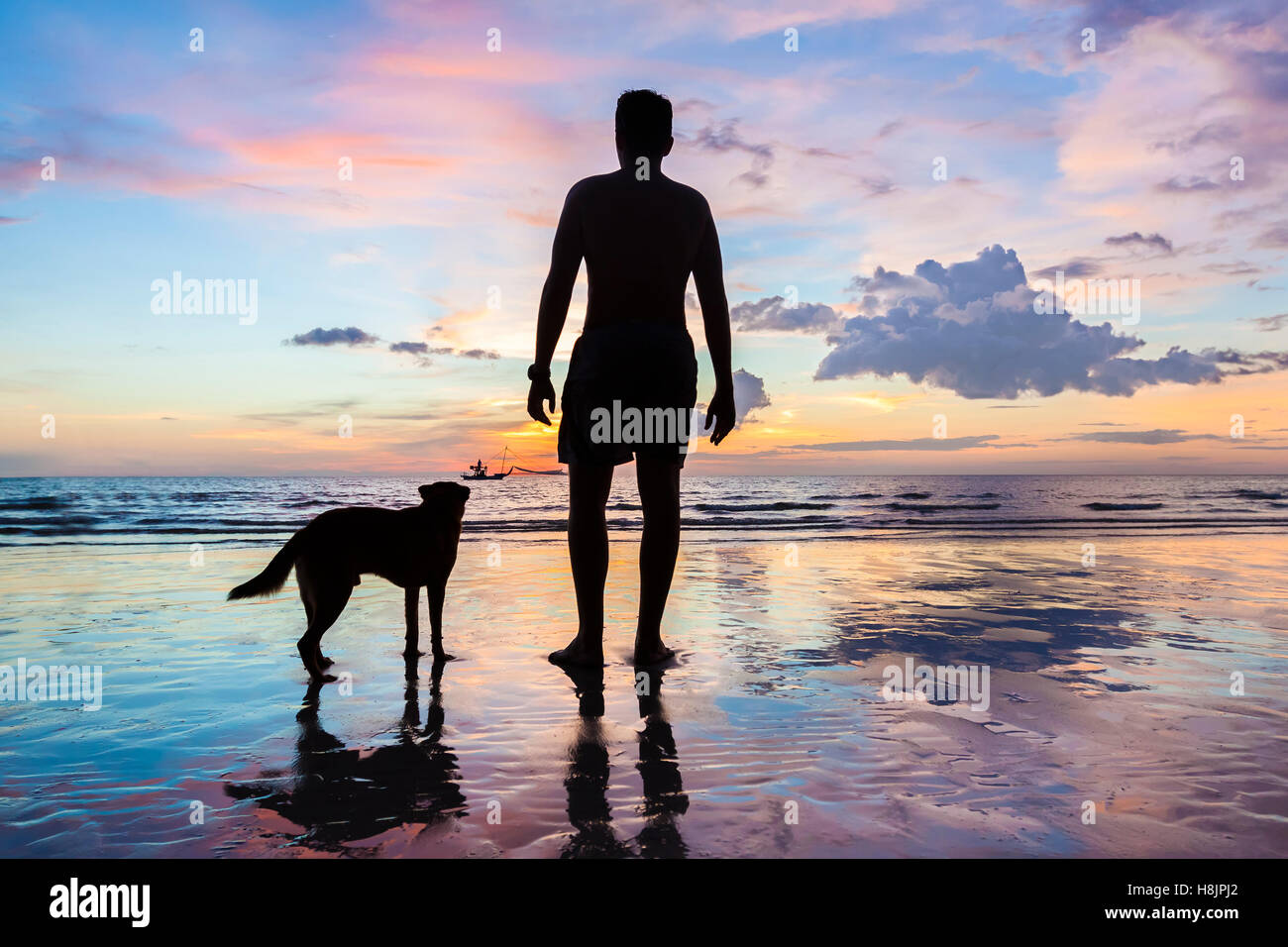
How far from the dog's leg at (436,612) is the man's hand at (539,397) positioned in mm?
950

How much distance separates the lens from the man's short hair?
12.3ft

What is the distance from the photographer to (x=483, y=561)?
877cm

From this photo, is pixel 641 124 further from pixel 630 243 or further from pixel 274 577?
pixel 274 577

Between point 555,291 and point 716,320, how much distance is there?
2.82 feet

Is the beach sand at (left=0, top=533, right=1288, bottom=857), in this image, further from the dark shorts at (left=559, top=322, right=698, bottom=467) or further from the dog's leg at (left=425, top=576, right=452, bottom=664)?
the dark shorts at (left=559, top=322, right=698, bottom=467)

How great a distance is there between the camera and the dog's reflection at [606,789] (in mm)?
1730

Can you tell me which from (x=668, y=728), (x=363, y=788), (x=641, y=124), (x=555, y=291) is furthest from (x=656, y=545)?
(x=641, y=124)

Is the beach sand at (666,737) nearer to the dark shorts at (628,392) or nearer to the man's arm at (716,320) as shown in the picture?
the dark shorts at (628,392)

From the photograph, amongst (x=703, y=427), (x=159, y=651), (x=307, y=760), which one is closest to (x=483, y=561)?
(x=159, y=651)

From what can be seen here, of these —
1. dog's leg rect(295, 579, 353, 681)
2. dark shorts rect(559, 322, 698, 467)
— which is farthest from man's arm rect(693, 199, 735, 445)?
dog's leg rect(295, 579, 353, 681)

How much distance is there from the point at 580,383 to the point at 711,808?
2192mm

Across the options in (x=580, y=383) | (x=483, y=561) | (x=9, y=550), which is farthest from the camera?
(x=9, y=550)

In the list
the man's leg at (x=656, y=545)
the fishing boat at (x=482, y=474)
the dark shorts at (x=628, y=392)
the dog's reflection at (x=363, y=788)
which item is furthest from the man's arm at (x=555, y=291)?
the fishing boat at (x=482, y=474)
